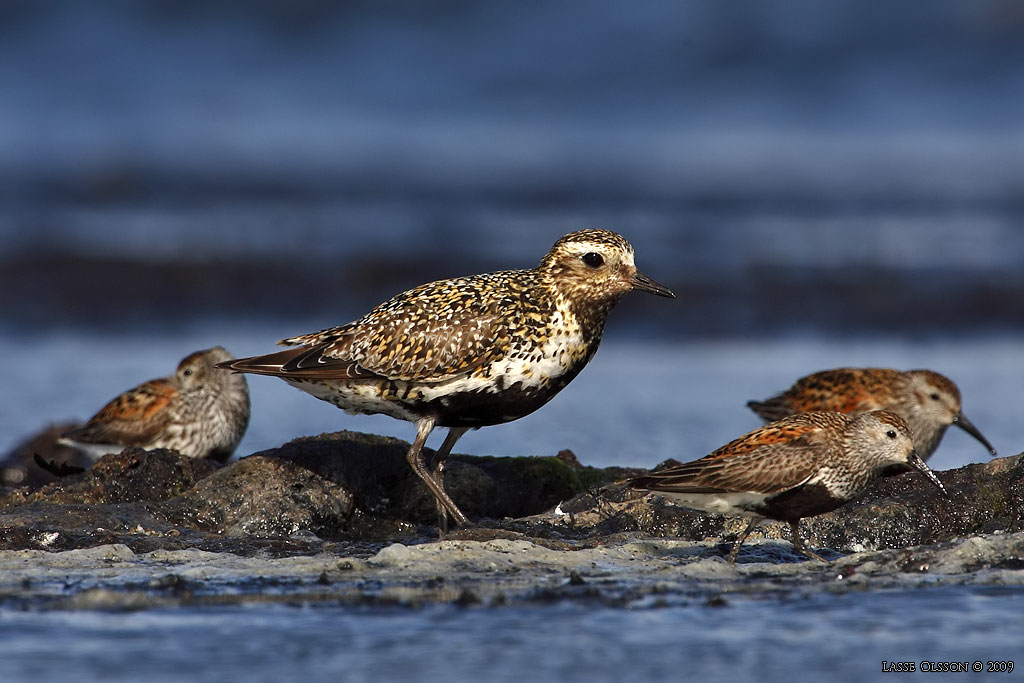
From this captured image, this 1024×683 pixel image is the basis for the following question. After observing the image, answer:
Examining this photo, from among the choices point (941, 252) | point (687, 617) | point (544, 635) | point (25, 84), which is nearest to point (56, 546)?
point (544, 635)

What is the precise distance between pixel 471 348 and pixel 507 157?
17.3 metres

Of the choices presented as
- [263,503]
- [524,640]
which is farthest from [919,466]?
[263,503]

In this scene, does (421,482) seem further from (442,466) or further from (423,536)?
(423,536)

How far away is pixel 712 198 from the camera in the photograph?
21.1 meters

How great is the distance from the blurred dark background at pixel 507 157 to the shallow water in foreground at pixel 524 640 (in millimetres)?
9328

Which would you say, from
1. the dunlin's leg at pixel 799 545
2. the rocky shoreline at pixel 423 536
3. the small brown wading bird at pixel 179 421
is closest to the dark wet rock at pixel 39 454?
the small brown wading bird at pixel 179 421

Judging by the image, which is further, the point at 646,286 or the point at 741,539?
the point at 646,286

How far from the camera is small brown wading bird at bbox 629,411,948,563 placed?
6.61m

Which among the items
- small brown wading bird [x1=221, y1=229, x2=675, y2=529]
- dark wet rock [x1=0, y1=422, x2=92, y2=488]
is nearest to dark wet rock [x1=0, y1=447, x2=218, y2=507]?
small brown wading bird [x1=221, y1=229, x2=675, y2=529]

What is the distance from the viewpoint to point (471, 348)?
24.5ft

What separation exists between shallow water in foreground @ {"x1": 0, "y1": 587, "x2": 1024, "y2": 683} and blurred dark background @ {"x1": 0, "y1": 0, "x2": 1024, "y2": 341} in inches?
367

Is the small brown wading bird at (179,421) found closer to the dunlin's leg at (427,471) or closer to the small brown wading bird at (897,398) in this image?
the dunlin's leg at (427,471)

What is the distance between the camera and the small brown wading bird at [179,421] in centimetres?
1020

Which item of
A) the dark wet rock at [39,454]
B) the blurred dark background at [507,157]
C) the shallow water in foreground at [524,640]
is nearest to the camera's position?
the shallow water in foreground at [524,640]
